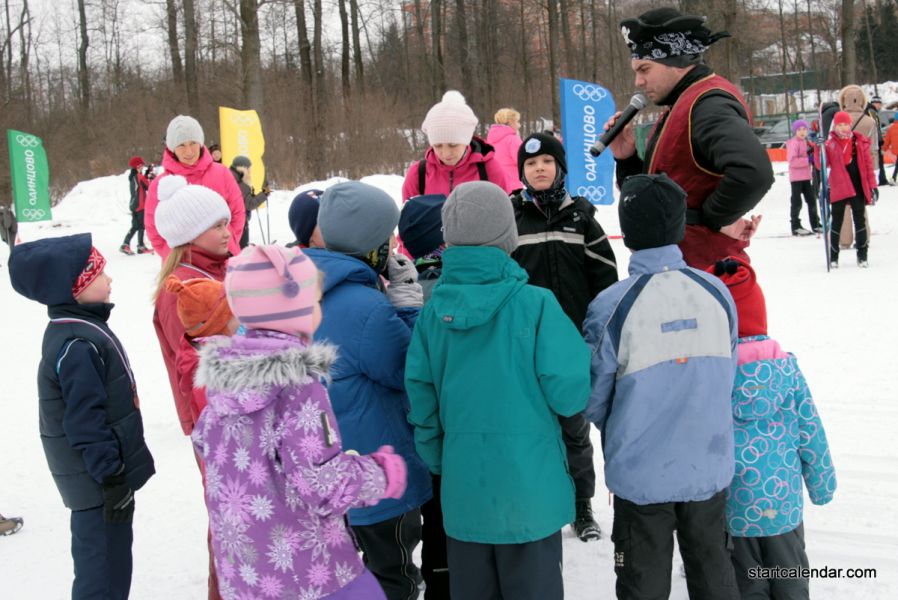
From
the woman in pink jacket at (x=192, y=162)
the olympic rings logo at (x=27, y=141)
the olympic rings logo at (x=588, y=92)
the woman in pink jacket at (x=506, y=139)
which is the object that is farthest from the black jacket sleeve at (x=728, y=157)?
the olympic rings logo at (x=27, y=141)

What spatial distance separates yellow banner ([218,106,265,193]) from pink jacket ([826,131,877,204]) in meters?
9.21

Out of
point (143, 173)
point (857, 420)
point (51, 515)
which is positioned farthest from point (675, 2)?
point (51, 515)

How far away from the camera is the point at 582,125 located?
1121 cm

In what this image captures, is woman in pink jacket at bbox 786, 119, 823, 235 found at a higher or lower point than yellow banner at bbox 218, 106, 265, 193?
lower

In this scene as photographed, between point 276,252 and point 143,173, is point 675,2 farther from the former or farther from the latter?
point 276,252

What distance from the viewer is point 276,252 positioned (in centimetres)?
209

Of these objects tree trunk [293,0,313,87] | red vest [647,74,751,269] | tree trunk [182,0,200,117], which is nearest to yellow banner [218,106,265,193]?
tree trunk [293,0,313,87]

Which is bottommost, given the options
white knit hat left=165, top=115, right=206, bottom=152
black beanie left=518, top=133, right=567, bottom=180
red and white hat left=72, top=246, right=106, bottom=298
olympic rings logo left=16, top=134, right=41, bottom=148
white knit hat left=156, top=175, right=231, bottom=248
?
red and white hat left=72, top=246, right=106, bottom=298

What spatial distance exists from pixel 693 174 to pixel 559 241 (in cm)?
70

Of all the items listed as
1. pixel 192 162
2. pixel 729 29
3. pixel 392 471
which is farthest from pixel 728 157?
pixel 729 29

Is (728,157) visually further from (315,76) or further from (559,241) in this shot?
(315,76)

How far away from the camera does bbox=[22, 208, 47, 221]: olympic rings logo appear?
1358 centimetres

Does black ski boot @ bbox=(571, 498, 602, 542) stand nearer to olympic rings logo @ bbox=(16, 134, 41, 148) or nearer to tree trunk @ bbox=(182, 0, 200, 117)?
olympic rings logo @ bbox=(16, 134, 41, 148)

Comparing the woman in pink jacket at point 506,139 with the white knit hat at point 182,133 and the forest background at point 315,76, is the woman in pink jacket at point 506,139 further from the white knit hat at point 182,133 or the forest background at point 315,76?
the forest background at point 315,76
